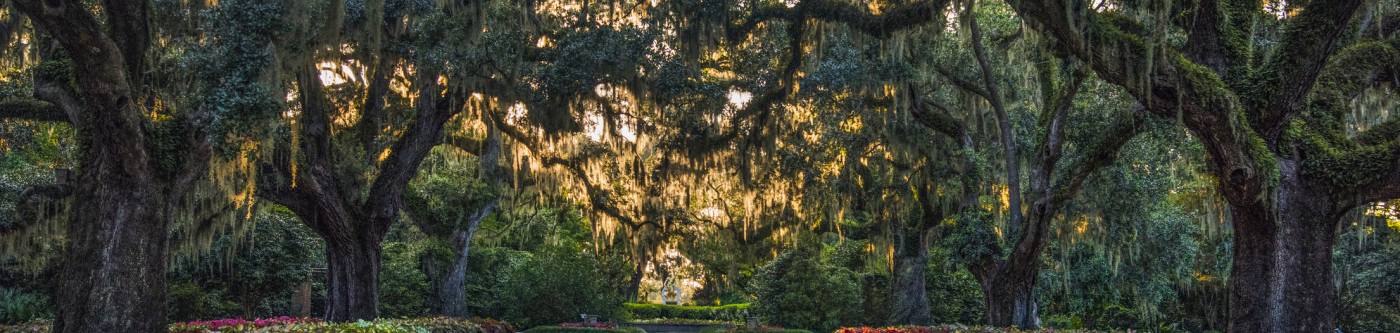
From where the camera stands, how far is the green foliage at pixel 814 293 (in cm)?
2833

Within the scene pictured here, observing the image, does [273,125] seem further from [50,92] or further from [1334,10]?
[1334,10]

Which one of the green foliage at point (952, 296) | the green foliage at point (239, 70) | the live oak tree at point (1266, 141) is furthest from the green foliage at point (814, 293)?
the green foliage at point (239, 70)

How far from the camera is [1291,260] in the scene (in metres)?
10.1

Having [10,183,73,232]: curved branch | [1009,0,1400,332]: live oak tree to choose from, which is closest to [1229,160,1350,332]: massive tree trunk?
[1009,0,1400,332]: live oak tree

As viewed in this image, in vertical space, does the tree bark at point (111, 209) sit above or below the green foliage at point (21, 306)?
above

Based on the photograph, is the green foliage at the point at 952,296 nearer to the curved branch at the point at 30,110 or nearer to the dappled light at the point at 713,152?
the dappled light at the point at 713,152

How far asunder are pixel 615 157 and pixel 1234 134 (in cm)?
1260

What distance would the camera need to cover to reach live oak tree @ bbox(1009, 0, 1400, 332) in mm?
9914

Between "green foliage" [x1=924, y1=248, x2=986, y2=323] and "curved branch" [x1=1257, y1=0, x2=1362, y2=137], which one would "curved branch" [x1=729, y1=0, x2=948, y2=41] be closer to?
"curved branch" [x1=1257, y1=0, x2=1362, y2=137]

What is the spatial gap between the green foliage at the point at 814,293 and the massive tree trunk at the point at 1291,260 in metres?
18.0

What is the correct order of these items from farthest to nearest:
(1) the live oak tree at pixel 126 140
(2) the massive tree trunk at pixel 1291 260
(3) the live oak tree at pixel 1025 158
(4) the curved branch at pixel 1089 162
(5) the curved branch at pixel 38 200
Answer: (5) the curved branch at pixel 38 200
(3) the live oak tree at pixel 1025 158
(4) the curved branch at pixel 1089 162
(1) the live oak tree at pixel 126 140
(2) the massive tree trunk at pixel 1291 260

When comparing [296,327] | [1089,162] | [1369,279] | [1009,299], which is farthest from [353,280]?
[1369,279]

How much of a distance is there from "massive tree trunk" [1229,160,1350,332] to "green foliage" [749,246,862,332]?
17989mm

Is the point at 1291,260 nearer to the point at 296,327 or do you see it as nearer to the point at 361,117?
the point at 296,327
